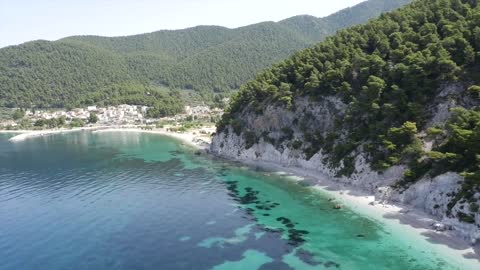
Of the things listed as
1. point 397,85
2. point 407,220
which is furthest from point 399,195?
point 397,85

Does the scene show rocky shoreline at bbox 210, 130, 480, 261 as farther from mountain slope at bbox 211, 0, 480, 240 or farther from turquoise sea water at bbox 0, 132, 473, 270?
turquoise sea water at bbox 0, 132, 473, 270

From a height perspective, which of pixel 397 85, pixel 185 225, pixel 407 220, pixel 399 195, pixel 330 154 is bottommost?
pixel 185 225

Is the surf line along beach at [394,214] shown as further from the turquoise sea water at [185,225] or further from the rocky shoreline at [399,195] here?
→ the turquoise sea water at [185,225]

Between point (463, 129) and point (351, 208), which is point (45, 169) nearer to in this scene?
point (351, 208)

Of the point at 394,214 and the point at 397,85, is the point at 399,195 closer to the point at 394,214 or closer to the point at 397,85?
the point at 394,214

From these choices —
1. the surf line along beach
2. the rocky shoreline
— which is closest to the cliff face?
the rocky shoreline

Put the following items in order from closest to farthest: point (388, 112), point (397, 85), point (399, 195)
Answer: point (399, 195) → point (388, 112) → point (397, 85)
